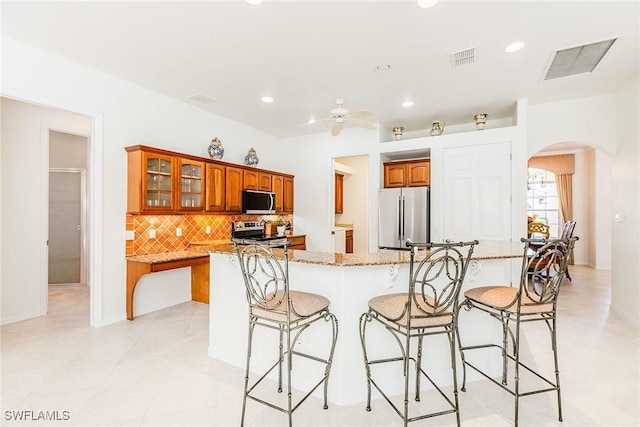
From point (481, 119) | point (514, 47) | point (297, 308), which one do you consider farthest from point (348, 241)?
point (297, 308)

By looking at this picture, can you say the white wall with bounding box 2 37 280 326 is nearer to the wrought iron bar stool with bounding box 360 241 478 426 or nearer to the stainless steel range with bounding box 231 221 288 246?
the stainless steel range with bounding box 231 221 288 246

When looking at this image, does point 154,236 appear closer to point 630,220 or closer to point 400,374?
point 400,374

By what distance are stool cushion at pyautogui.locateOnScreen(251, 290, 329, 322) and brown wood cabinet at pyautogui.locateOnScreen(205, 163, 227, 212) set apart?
2823 millimetres

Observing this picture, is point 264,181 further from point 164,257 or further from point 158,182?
point 164,257

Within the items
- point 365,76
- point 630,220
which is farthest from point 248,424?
point 630,220

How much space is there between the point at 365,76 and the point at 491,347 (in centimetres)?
300

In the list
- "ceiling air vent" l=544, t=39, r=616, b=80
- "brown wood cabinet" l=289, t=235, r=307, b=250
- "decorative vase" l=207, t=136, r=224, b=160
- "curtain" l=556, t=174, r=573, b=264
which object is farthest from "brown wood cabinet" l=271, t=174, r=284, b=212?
"curtain" l=556, t=174, r=573, b=264

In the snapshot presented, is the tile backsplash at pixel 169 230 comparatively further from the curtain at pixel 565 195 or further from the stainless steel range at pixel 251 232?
the curtain at pixel 565 195

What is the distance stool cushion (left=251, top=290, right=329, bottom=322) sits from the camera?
192 cm

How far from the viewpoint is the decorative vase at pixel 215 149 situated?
4.75 meters

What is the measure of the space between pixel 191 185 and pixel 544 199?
28.4ft

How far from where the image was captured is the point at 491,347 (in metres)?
2.45

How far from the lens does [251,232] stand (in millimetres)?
5340

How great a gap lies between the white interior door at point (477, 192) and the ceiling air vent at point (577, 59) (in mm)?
1115
